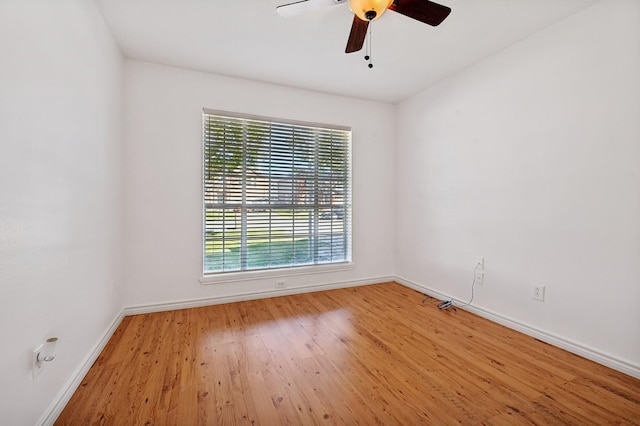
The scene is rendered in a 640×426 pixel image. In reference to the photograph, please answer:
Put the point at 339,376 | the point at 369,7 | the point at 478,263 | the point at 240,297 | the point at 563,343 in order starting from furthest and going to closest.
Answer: the point at 240,297, the point at 478,263, the point at 563,343, the point at 339,376, the point at 369,7

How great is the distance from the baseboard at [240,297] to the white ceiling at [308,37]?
2.50m

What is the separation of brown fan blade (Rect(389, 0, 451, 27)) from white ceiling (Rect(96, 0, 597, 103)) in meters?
0.42

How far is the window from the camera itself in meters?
3.12

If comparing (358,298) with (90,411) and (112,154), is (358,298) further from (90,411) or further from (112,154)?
(112,154)

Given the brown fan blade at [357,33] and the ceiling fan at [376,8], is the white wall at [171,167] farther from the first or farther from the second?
the ceiling fan at [376,8]

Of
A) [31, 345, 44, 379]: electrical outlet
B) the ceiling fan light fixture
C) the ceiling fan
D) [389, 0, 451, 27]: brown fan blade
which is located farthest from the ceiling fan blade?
[31, 345, 44, 379]: electrical outlet

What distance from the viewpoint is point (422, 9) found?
1691mm

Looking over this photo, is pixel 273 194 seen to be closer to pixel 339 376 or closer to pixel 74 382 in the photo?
pixel 339 376

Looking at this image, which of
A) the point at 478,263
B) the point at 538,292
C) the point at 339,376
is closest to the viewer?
the point at 339,376

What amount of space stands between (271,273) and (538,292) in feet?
8.70

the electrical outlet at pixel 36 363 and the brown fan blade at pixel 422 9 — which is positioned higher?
the brown fan blade at pixel 422 9

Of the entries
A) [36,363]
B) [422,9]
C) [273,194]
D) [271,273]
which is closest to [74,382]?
[36,363]

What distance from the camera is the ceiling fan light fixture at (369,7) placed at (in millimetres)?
1545

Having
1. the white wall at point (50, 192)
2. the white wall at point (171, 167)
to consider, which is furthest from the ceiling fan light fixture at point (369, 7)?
the white wall at point (171, 167)
